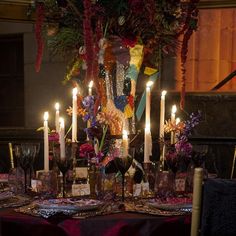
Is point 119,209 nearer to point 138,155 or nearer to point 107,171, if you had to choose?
point 107,171

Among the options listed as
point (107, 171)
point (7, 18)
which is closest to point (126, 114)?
point (107, 171)

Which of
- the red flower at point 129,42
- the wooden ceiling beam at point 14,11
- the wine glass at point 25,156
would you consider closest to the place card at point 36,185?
the wine glass at point 25,156

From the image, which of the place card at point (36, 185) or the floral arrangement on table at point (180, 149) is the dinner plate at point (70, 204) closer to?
the place card at point (36, 185)

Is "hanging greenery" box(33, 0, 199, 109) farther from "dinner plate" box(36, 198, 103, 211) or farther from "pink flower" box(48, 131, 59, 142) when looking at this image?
"dinner plate" box(36, 198, 103, 211)

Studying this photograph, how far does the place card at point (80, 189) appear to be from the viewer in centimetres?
213

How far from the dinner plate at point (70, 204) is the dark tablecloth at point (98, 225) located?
0.08 m

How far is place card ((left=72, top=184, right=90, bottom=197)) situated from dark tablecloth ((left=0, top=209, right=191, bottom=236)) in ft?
1.01

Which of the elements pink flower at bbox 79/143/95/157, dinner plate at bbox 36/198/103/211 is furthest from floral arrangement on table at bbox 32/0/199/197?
dinner plate at bbox 36/198/103/211

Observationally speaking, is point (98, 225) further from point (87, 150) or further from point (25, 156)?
point (25, 156)

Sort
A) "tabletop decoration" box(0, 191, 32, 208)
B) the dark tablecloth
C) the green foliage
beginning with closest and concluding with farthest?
the dark tablecloth
"tabletop decoration" box(0, 191, 32, 208)
the green foliage

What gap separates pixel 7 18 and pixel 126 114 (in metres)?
1.41

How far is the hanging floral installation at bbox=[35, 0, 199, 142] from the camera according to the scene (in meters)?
2.37

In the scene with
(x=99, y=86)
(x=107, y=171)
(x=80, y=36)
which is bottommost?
(x=107, y=171)

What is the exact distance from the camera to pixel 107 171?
2209mm
